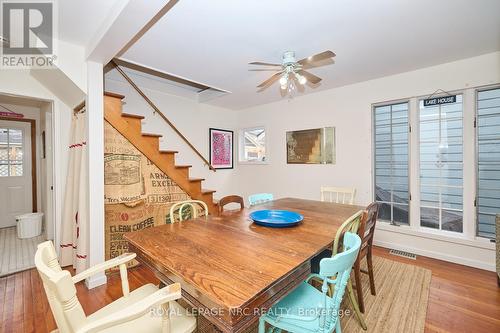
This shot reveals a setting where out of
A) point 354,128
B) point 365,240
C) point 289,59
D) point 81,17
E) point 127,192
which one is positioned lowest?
point 365,240

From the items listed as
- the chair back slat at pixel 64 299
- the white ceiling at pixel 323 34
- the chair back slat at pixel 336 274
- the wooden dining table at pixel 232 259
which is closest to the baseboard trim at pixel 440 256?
the wooden dining table at pixel 232 259

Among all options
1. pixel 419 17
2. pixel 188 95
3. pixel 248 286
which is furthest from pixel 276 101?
pixel 248 286

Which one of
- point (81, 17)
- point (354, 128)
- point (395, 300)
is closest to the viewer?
point (81, 17)

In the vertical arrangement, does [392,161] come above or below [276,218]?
above

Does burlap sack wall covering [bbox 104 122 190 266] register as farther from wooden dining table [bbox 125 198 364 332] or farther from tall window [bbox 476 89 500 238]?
tall window [bbox 476 89 500 238]

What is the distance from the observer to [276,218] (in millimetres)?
1902

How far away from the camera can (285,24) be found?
1941 mm

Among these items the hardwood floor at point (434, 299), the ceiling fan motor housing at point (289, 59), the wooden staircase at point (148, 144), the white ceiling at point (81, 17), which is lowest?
the hardwood floor at point (434, 299)

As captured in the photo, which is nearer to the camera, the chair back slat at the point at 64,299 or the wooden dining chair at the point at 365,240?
the chair back slat at the point at 64,299

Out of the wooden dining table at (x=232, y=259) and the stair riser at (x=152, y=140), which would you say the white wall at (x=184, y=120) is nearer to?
the stair riser at (x=152, y=140)

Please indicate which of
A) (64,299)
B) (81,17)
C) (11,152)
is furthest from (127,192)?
(11,152)

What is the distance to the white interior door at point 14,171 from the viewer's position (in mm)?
4195

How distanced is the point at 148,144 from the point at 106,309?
6.30 ft

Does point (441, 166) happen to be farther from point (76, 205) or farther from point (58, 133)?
point (58, 133)
